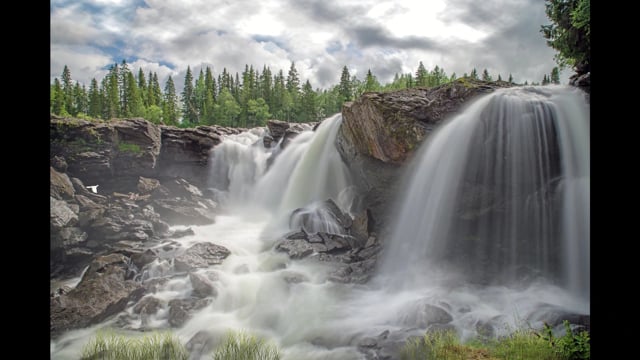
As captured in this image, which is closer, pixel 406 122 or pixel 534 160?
pixel 534 160

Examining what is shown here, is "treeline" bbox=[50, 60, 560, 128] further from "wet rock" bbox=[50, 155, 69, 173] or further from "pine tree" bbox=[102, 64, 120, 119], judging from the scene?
"wet rock" bbox=[50, 155, 69, 173]

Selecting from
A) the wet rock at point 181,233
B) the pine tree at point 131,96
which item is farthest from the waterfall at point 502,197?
A: the pine tree at point 131,96

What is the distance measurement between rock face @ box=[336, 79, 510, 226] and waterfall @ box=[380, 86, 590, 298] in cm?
37

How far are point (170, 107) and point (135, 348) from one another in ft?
85.4

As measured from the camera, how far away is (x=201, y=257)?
298 inches

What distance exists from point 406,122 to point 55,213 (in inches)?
350

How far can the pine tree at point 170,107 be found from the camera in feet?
88.5

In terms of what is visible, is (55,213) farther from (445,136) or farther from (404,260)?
(445,136)

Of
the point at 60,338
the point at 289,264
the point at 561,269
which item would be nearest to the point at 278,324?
the point at 289,264

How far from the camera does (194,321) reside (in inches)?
208

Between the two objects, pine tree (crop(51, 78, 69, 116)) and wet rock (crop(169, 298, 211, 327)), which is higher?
pine tree (crop(51, 78, 69, 116))

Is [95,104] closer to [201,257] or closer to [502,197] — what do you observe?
[201,257]

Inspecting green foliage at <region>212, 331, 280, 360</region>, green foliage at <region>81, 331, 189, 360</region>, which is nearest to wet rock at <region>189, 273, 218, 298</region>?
green foliage at <region>81, 331, 189, 360</region>

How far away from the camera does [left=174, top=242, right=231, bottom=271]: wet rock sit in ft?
23.7
